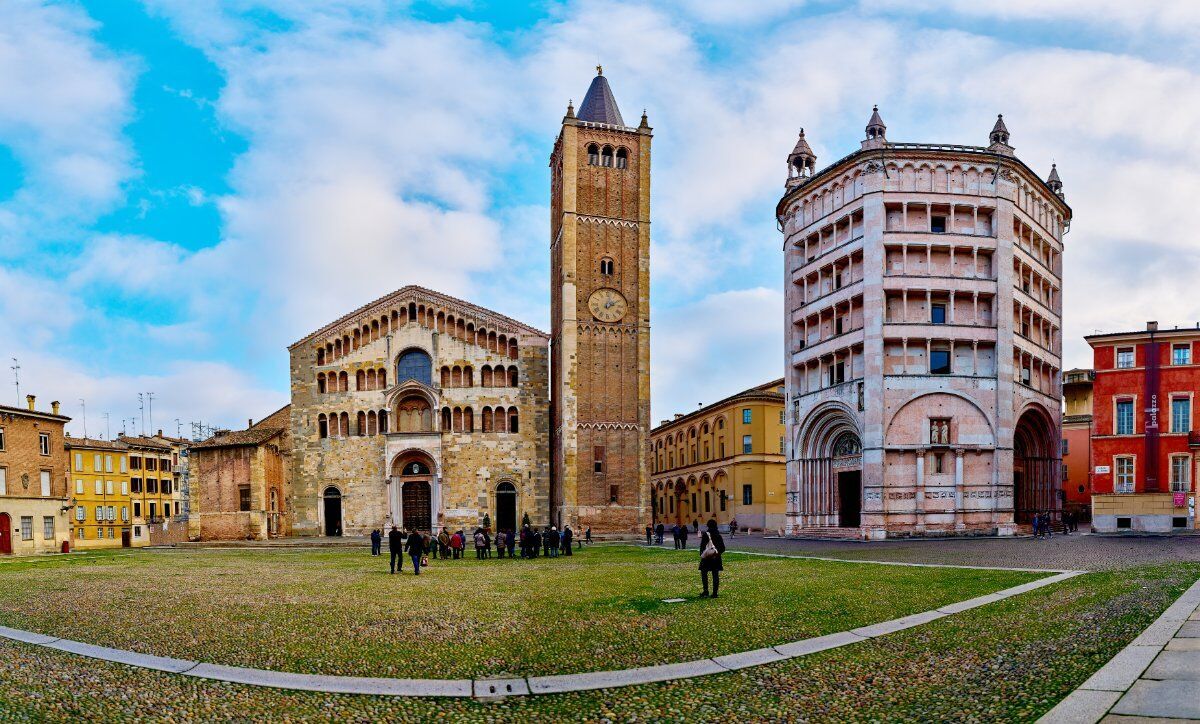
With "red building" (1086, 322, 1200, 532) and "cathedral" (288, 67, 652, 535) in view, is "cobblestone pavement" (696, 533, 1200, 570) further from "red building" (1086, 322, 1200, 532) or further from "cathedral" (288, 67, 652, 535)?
"cathedral" (288, 67, 652, 535)

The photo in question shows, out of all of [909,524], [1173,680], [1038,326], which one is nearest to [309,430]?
[909,524]

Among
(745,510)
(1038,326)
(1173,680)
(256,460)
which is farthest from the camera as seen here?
(745,510)

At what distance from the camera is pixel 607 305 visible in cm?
5597

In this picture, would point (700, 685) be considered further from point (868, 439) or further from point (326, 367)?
point (326, 367)

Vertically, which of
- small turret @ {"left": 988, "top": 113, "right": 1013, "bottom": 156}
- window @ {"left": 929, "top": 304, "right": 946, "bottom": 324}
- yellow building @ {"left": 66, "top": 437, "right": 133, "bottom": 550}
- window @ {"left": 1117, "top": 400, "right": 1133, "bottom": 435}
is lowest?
yellow building @ {"left": 66, "top": 437, "right": 133, "bottom": 550}

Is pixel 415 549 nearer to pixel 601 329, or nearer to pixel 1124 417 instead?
pixel 601 329

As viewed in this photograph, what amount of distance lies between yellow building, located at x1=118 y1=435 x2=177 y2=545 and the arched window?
31.7 m

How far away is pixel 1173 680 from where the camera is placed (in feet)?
25.0

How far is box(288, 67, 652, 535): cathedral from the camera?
5453 cm

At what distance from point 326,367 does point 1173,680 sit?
2143 inches

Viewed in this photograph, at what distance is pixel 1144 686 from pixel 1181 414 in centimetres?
4545

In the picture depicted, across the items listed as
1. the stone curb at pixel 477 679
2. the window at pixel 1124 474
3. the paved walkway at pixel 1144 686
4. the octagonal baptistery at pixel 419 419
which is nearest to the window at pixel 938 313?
the window at pixel 1124 474

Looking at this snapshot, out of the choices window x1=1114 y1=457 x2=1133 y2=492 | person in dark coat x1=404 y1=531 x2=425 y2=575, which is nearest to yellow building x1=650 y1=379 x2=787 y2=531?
window x1=1114 y1=457 x2=1133 y2=492

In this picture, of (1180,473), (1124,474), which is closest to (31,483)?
(1124,474)
